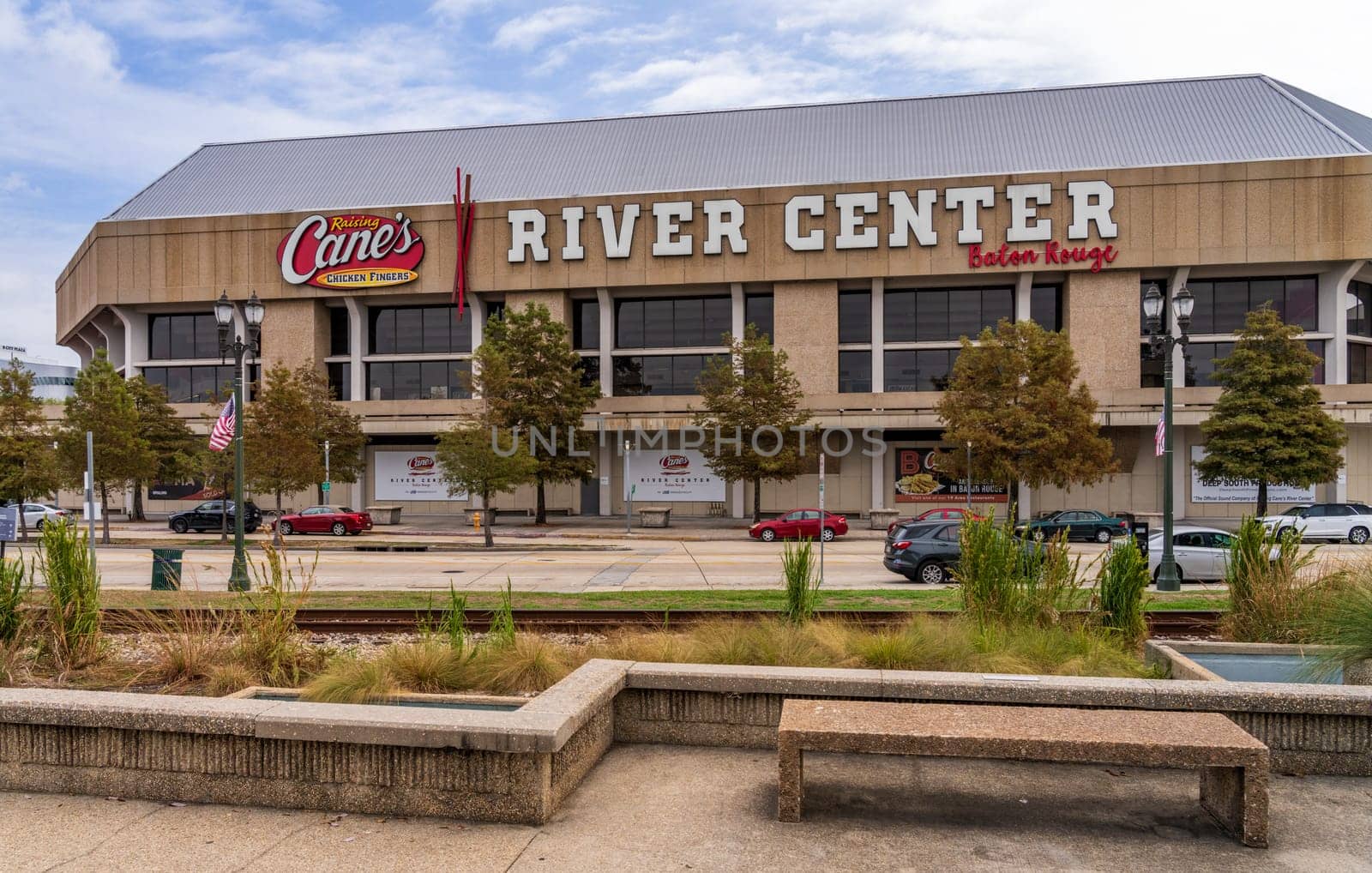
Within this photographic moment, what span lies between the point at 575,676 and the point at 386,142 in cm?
5973

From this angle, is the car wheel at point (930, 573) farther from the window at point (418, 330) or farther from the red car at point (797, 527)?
the window at point (418, 330)

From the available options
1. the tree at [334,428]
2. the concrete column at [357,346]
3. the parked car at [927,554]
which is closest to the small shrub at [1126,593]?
the parked car at [927,554]

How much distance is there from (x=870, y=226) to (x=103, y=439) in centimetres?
3549

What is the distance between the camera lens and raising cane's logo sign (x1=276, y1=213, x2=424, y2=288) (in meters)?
47.9

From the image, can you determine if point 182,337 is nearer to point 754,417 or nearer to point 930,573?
point 754,417

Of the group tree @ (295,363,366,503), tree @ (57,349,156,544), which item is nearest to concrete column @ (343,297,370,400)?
tree @ (295,363,366,503)

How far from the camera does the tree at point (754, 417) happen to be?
3922cm

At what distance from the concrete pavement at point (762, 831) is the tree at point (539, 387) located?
34483 millimetres

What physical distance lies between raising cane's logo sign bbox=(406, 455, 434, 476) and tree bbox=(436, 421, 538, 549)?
14.9 metres

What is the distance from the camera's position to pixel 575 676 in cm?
633

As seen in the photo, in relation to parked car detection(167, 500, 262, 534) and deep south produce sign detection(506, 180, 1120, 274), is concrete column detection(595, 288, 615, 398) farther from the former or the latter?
parked car detection(167, 500, 262, 534)

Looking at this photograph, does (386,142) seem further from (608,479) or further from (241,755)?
(241,755)

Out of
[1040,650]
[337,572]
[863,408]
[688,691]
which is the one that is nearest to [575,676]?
[688,691]

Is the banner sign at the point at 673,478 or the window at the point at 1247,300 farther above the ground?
the window at the point at 1247,300
